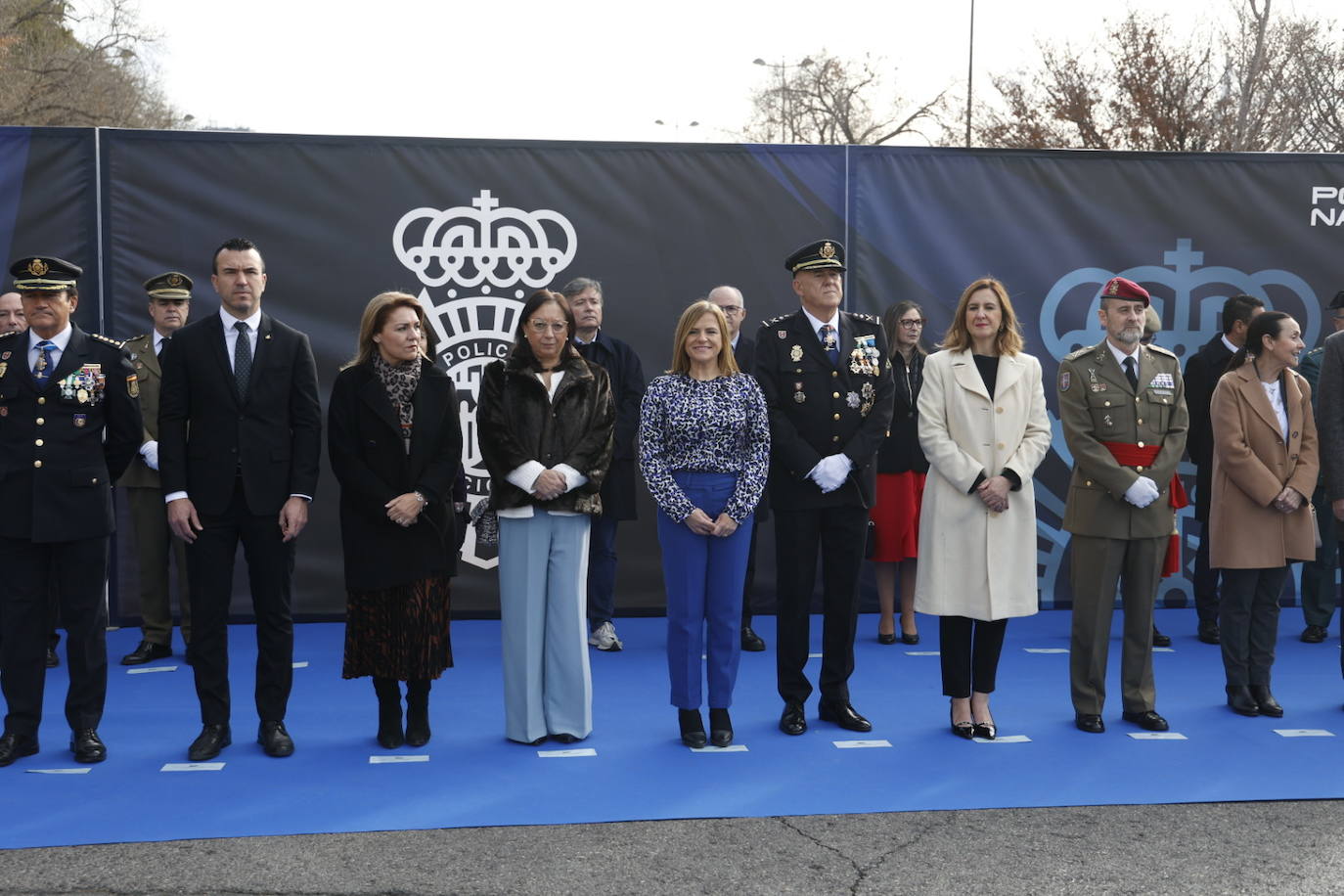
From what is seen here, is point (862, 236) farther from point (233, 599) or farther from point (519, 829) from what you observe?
point (519, 829)

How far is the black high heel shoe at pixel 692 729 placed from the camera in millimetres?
4854

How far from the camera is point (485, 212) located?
23.8 feet

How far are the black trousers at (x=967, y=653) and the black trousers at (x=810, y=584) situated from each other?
1.16ft

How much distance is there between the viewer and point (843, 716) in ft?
16.7

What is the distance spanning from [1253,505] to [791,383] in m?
1.96

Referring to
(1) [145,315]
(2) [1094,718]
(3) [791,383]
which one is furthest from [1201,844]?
(1) [145,315]

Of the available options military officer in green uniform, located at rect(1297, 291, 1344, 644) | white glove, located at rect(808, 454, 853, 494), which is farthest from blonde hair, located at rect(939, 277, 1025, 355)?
military officer in green uniform, located at rect(1297, 291, 1344, 644)

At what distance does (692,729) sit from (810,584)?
2.27 ft

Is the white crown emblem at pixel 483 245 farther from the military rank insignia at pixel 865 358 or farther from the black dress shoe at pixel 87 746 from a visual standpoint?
the black dress shoe at pixel 87 746

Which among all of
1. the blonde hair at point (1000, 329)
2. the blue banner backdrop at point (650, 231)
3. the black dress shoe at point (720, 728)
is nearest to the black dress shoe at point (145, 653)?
the blue banner backdrop at point (650, 231)

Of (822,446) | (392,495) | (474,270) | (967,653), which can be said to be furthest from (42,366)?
→ (967,653)

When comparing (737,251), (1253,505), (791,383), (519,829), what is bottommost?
(519,829)

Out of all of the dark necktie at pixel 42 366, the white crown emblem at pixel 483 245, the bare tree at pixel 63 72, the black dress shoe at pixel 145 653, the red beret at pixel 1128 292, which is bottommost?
the black dress shoe at pixel 145 653

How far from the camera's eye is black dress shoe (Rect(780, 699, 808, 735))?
197 inches
